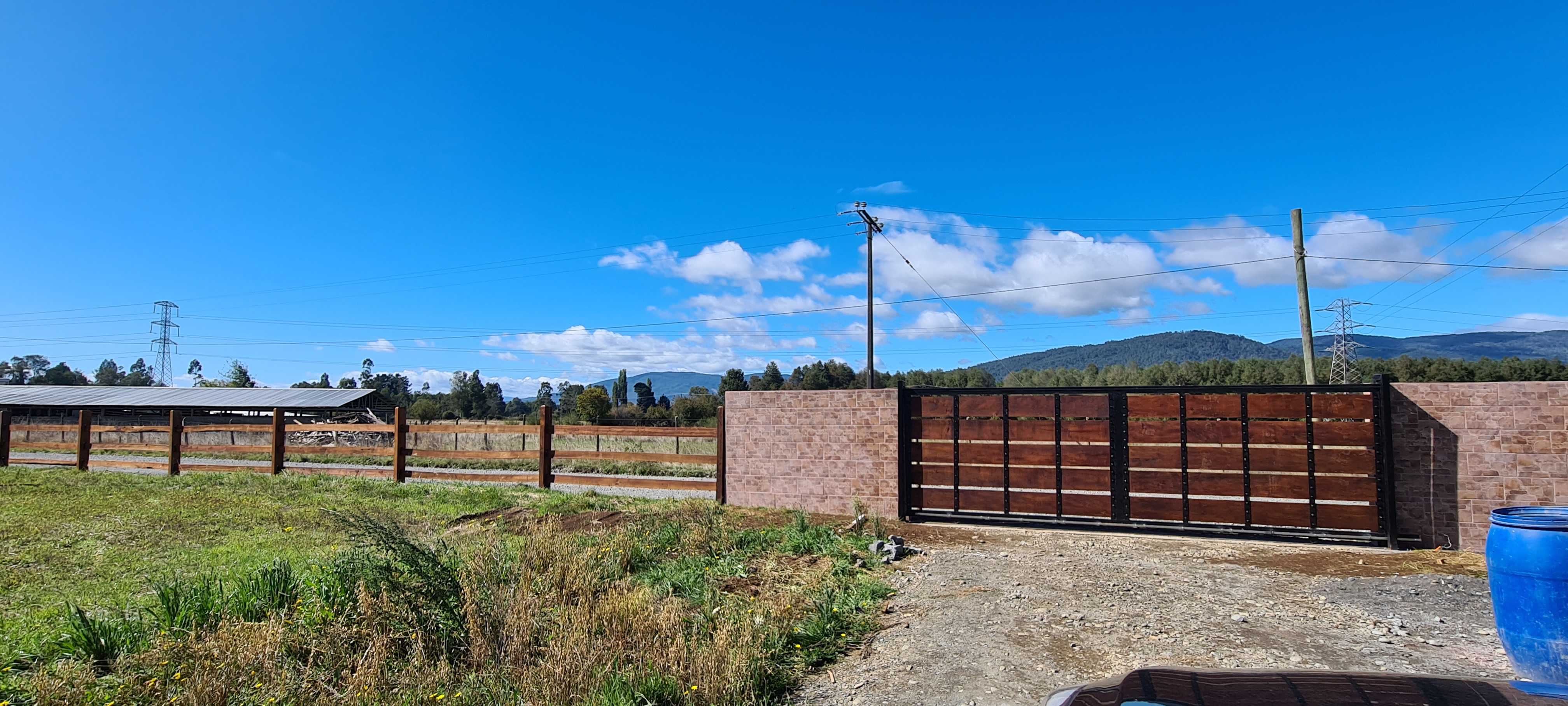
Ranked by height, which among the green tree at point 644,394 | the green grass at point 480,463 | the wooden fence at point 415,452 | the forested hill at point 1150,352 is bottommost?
the green grass at point 480,463

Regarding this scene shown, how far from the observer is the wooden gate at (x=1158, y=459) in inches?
320

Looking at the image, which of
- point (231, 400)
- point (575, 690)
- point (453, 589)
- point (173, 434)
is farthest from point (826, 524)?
point (231, 400)

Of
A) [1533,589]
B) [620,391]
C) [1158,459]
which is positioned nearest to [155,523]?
[1158,459]

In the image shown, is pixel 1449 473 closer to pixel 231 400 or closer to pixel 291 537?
pixel 291 537

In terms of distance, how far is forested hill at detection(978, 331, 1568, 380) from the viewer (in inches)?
5595

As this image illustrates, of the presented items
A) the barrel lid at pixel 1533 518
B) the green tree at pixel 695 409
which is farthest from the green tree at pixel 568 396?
the barrel lid at pixel 1533 518

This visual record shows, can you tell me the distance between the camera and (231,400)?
42.0 metres

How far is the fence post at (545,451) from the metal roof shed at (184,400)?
2769 cm

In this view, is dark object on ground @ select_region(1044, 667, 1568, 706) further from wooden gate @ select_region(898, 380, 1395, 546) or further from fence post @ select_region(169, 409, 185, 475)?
fence post @ select_region(169, 409, 185, 475)

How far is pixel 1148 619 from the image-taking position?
5234mm

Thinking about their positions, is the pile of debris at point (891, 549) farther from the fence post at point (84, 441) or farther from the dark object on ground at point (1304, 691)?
the fence post at point (84, 441)

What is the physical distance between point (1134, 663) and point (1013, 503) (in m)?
5.00

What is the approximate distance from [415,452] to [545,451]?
2927 millimetres

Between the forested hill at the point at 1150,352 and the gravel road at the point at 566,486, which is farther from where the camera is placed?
the forested hill at the point at 1150,352
